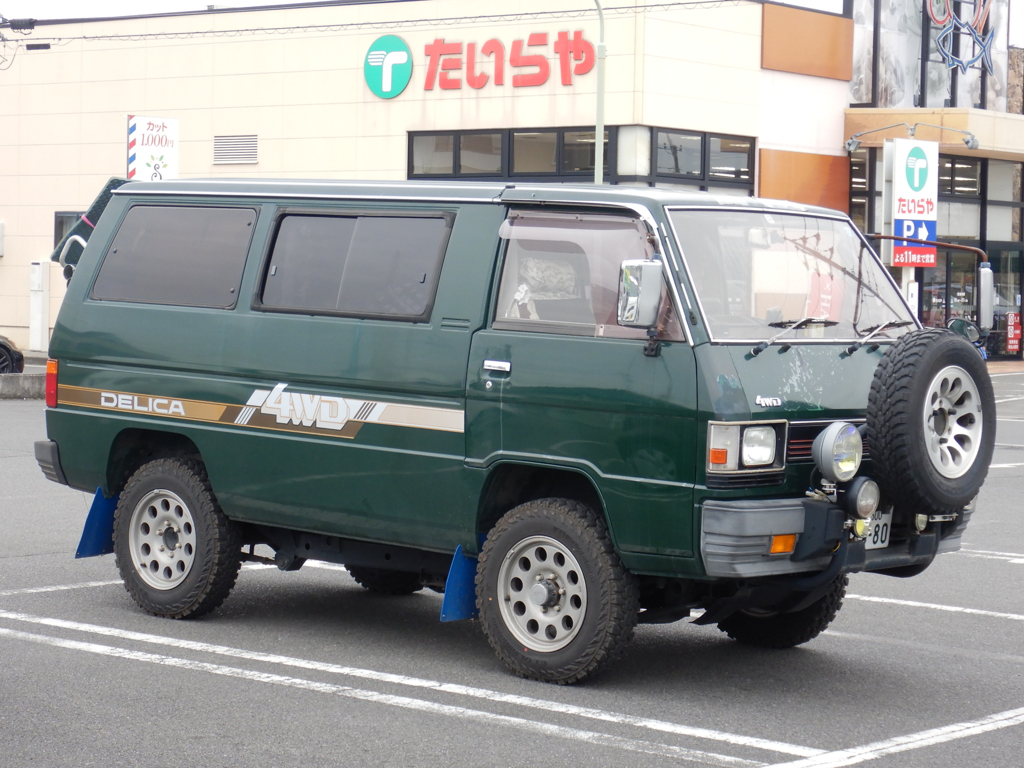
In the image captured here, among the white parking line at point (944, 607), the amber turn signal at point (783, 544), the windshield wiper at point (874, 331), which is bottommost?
the white parking line at point (944, 607)

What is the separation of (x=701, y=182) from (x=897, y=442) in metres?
26.8

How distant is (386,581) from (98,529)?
1.67 meters

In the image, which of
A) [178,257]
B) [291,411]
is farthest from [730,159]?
[291,411]

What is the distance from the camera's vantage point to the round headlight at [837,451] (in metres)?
5.81

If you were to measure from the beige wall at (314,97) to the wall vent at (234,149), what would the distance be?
20cm

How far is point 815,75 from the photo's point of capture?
34.3m

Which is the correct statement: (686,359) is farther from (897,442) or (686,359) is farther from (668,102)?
(668,102)

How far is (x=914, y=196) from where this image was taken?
103ft

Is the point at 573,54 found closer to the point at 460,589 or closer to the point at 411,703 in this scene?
the point at 460,589

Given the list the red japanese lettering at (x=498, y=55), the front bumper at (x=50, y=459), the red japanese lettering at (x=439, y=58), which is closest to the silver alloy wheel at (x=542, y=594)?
the front bumper at (x=50, y=459)

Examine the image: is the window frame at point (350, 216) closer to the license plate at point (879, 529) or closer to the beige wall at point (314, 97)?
the license plate at point (879, 529)

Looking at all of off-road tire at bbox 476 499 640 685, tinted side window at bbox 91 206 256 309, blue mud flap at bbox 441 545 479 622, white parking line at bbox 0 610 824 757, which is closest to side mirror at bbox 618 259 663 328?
off-road tire at bbox 476 499 640 685

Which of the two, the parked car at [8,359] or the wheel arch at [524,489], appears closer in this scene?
the wheel arch at [524,489]

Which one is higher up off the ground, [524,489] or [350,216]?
[350,216]
